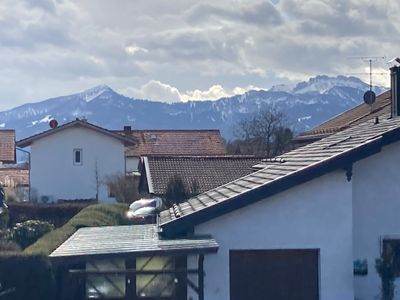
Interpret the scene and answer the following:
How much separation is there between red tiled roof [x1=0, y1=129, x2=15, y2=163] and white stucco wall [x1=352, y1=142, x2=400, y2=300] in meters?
47.6

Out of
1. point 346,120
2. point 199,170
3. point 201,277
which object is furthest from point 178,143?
point 201,277

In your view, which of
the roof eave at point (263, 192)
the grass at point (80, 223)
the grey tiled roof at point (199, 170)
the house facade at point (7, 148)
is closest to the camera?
the roof eave at point (263, 192)

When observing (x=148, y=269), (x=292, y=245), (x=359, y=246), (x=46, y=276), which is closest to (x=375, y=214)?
(x=359, y=246)

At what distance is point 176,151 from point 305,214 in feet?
166

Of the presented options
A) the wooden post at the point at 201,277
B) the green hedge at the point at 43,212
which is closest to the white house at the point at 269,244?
the wooden post at the point at 201,277

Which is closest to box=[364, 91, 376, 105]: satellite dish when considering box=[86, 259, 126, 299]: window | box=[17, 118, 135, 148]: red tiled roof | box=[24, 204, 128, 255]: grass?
box=[24, 204, 128, 255]: grass

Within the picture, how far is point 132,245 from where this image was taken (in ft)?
52.1

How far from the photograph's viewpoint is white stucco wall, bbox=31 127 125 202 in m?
55.4

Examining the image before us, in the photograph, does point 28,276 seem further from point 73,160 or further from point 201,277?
point 73,160

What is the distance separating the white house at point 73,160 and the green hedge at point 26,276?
35.3 m

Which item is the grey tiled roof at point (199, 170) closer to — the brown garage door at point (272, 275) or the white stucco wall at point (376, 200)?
the white stucco wall at point (376, 200)

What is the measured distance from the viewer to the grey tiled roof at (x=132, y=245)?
Answer: 1502 cm

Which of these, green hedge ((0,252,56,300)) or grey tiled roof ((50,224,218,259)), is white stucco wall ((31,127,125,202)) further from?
grey tiled roof ((50,224,218,259))

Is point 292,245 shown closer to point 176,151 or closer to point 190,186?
point 190,186
